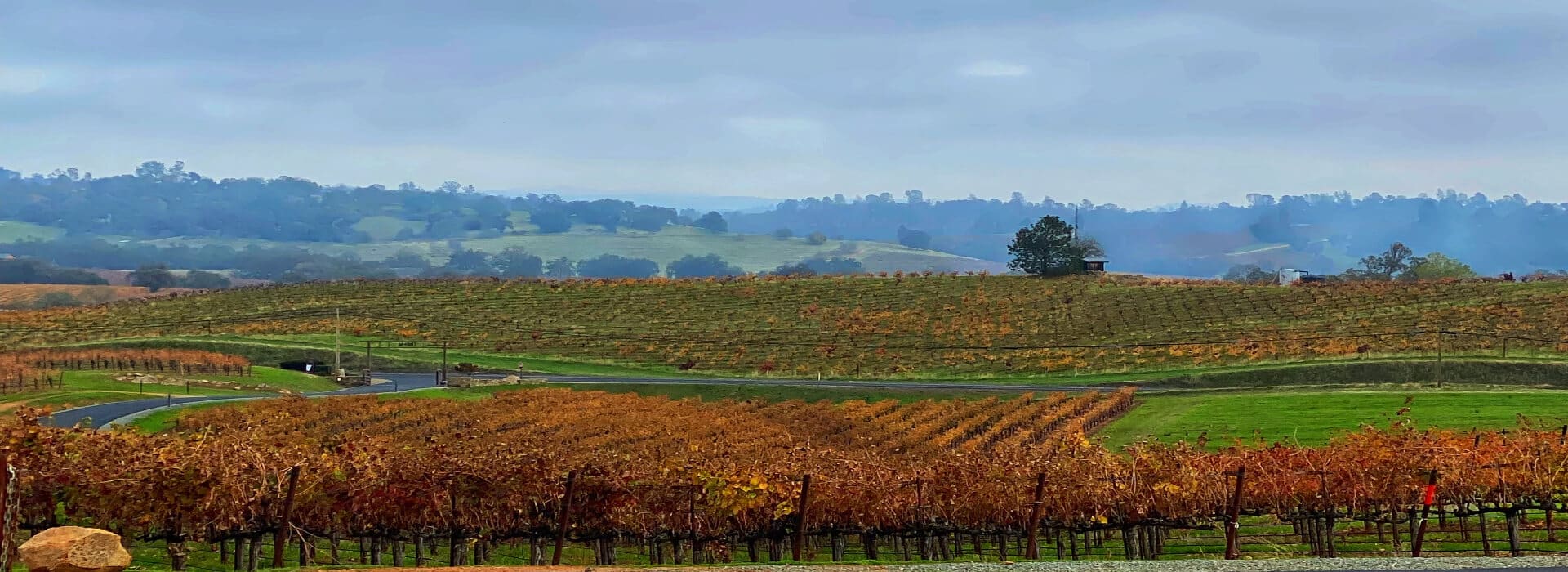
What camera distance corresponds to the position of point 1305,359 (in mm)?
80250

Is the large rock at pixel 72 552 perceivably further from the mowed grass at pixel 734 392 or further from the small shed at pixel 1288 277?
the small shed at pixel 1288 277

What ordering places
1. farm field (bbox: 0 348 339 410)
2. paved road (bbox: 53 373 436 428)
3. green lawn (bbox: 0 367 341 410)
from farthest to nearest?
farm field (bbox: 0 348 339 410)
green lawn (bbox: 0 367 341 410)
paved road (bbox: 53 373 436 428)

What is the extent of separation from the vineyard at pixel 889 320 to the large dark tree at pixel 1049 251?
3253 millimetres

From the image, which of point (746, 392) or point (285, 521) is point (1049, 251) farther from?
point (285, 521)

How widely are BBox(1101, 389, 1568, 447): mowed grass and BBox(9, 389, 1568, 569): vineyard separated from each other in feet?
56.2

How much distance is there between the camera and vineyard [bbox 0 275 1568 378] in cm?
9075

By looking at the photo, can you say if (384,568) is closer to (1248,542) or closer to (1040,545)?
(1040,545)

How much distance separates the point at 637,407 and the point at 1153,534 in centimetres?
3447

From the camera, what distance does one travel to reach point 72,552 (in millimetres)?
17562

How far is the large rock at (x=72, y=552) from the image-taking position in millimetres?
17438

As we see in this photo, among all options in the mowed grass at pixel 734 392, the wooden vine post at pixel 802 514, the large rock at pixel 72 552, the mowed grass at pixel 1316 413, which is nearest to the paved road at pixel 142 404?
the mowed grass at pixel 734 392

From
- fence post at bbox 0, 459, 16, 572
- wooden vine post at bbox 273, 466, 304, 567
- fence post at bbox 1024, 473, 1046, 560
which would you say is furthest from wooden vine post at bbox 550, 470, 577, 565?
fence post at bbox 1024, 473, 1046, 560

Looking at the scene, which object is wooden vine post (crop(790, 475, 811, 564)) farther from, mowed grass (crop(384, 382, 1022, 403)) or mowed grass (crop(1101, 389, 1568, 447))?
mowed grass (crop(384, 382, 1022, 403))

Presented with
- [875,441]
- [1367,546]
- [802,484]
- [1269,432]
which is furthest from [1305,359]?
[802,484]
